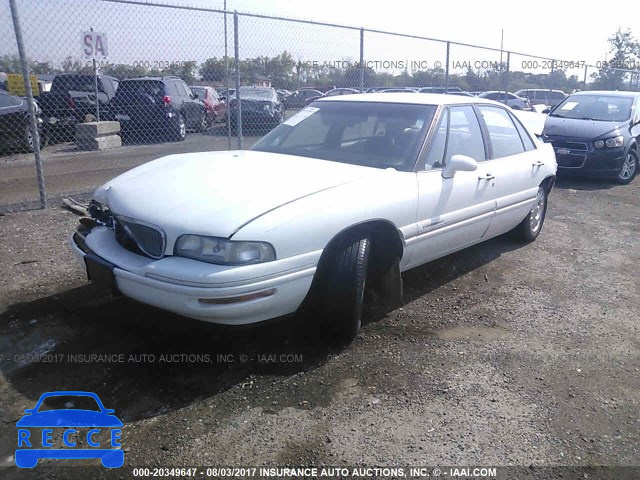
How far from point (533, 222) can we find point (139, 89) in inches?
410

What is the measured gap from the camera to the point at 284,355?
3523 mm

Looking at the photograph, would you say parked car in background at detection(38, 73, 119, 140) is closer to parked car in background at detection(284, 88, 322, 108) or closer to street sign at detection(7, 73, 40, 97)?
street sign at detection(7, 73, 40, 97)

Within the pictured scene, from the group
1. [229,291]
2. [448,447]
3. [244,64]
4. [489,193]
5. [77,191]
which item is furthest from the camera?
[244,64]

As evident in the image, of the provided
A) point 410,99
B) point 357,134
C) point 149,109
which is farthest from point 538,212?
point 149,109

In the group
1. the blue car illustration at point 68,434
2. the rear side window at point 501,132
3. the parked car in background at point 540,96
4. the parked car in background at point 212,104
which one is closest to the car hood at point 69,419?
the blue car illustration at point 68,434

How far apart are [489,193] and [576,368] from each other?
170cm

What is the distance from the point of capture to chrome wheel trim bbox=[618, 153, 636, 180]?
9.83 meters

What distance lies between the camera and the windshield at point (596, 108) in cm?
1022

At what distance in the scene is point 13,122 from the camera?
10414 mm

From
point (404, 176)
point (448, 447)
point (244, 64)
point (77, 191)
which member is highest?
point (244, 64)

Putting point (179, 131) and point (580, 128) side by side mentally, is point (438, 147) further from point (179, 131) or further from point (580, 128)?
point (179, 131)

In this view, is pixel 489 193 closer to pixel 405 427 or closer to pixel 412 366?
pixel 412 366

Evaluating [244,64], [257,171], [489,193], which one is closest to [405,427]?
[257,171]

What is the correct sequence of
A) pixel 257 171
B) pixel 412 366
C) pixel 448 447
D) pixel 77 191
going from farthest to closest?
1. pixel 77 191
2. pixel 257 171
3. pixel 412 366
4. pixel 448 447
